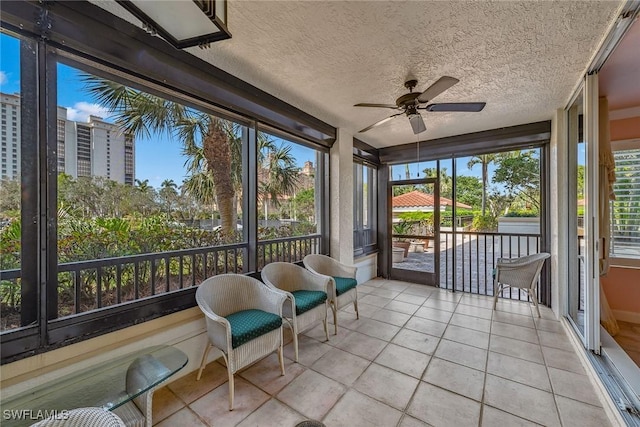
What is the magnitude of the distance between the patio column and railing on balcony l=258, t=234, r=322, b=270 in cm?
29

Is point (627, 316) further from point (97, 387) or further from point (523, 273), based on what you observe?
point (97, 387)

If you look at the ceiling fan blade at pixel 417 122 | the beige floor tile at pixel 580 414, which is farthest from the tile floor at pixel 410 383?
the ceiling fan blade at pixel 417 122

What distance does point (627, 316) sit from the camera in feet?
10.1

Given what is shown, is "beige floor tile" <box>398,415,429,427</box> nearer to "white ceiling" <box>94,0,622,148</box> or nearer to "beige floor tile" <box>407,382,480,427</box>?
"beige floor tile" <box>407,382,480,427</box>

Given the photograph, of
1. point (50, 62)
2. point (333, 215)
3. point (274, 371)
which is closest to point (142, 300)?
point (274, 371)

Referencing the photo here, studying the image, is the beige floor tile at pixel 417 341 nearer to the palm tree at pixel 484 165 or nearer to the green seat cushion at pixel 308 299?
the green seat cushion at pixel 308 299

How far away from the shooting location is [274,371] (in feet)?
7.22

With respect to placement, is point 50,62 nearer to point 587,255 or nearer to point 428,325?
point 428,325

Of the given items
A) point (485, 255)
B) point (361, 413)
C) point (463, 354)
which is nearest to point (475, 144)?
point (485, 255)

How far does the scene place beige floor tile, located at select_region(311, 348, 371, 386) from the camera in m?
2.10

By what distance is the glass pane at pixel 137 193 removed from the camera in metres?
1.80

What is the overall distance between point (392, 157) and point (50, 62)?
454 cm

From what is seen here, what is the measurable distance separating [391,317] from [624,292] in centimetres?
278

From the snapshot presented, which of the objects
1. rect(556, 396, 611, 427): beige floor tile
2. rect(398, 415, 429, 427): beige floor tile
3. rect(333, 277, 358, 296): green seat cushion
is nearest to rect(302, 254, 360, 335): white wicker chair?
rect(333, 277, 358, 296): green seat cushion
